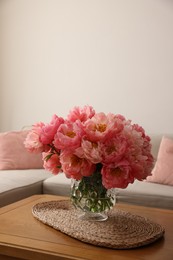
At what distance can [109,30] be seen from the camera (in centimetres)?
335

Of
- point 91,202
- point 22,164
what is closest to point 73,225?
point 91,202

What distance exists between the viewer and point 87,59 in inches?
136

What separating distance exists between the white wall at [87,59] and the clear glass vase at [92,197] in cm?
192

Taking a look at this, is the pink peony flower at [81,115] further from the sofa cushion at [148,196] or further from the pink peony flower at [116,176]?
the sofa cushion at [148,196]

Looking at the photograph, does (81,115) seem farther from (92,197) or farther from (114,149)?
(92,197)

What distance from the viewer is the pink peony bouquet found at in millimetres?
1268

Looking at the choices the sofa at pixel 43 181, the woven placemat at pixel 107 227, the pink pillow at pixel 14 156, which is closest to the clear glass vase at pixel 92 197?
the woven placemat at pixel 107 227

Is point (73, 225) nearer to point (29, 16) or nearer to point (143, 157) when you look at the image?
point (143, 157)

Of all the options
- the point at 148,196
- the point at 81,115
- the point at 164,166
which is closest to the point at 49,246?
the point at 81,115

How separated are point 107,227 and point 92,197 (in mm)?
127

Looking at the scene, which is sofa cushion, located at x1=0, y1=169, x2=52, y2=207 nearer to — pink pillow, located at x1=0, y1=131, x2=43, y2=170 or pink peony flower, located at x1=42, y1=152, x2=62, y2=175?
pink pillow, located at x1=0, y1=131, x2=43, y2=170

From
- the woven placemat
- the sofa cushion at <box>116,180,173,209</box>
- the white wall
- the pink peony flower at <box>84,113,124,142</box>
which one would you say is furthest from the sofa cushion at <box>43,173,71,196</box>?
the pink peony flower at <box>84,113,124,142</box>

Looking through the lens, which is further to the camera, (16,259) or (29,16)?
(29,16)

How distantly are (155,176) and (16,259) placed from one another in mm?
1529
